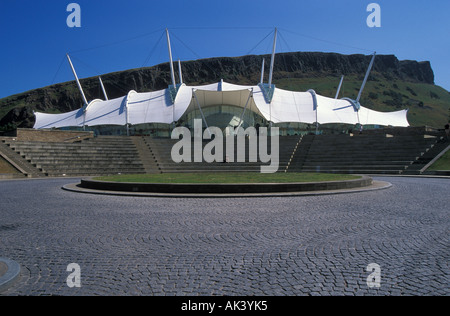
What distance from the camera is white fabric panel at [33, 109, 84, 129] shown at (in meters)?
48.3

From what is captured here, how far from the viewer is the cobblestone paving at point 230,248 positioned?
11.6 feet

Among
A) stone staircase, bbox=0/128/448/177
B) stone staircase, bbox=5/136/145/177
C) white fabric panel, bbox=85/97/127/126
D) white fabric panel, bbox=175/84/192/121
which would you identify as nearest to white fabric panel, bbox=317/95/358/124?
stone staircase, bbox=0/128/448/177

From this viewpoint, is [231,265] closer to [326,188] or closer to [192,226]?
[192,226]

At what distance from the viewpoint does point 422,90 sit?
13300 cm

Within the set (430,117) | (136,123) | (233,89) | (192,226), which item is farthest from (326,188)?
(430,117)

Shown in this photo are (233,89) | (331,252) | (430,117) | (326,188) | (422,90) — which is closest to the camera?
(331,252)

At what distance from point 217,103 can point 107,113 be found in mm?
16087

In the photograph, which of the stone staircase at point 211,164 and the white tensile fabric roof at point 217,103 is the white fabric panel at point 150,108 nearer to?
the white tensile fabric roof at point 217,103

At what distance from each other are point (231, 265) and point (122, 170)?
2214 centimetres

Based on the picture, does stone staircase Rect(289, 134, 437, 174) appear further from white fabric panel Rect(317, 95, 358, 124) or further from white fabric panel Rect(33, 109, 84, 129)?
white fabric panel Rect(33, 109, 84, 129)

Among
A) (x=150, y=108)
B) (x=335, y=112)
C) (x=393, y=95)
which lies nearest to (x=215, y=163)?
(x=150, y=108)

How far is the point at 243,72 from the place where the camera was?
151625mm

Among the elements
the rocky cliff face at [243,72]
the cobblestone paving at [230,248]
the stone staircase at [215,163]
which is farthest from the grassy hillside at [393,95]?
the cobblestone paving at [230,248]

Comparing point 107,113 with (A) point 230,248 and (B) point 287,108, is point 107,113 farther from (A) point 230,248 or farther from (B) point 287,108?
(A) point 230,248
